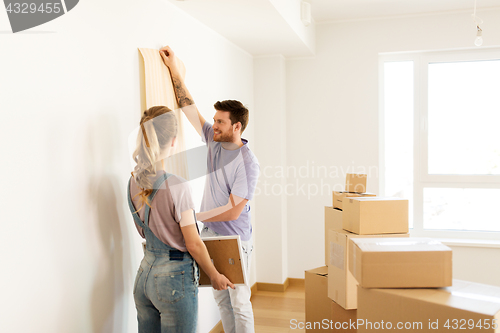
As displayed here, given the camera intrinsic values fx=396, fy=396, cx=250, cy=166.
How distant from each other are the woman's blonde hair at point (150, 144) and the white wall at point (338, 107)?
246cm

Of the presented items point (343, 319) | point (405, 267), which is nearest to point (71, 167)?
point (405, 267)

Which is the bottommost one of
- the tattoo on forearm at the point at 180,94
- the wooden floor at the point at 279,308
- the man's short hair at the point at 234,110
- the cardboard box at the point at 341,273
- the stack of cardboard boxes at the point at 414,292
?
the wooden floor at the point at 279,308

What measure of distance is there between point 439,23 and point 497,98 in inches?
33.3

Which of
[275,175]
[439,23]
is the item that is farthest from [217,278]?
[439,23]

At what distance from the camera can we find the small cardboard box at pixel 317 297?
2.48 metres

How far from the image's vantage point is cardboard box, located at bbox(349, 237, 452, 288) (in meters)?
1.32

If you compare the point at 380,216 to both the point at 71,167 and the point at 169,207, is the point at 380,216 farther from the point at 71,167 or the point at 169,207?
the point at 71,167

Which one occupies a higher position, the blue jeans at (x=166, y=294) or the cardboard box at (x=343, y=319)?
the blue jeans at (x=166, y=294)

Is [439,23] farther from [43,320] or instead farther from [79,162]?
[43,320]

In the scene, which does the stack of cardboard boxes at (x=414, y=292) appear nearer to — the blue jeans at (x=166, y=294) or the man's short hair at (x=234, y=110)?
the blue jeans at (x=166, y=294)

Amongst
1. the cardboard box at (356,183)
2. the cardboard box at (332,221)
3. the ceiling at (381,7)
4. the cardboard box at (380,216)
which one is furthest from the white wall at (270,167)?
the cardboard box at (380,216)

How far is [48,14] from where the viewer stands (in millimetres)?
1293

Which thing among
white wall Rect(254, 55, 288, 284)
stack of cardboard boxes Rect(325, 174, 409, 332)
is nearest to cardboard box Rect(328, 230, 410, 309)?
stack of cardboard boxes Rect(325, 174, 409, 332)

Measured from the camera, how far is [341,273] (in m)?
2.13
